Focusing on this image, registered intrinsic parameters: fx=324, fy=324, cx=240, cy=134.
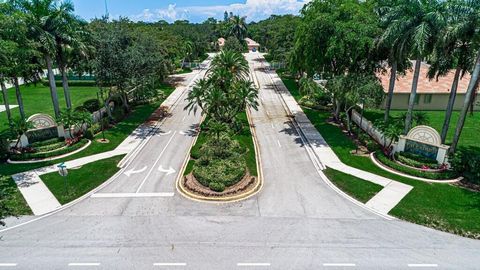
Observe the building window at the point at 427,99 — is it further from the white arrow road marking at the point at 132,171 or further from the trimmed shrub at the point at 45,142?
the trimmed shrub at the point at 45,142

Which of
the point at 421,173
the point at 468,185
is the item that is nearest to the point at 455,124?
the point at 468,185

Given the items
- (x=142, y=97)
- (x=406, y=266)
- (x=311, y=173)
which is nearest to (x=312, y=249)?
(x=406, y=266)

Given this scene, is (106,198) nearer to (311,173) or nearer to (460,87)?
(311,173)

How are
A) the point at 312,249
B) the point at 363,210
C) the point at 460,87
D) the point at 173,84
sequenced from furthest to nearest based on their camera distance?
the point at 173,84 < the point at 460,87 < the point at 363,210 < the point at 312,249

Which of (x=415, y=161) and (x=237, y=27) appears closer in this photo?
(x=415, y=161)

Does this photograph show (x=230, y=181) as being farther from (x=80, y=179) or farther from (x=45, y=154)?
(x=45, y=154)

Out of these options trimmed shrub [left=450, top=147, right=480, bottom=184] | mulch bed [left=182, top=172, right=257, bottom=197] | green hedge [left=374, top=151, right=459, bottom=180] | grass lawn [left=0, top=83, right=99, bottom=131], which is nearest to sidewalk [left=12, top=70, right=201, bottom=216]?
mulch bed [left=182, top=172, right=257, bottom=197]

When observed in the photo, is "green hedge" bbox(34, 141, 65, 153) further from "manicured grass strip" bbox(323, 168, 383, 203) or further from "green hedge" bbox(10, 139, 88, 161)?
"manicured grass strip" bbox(323, 168, 383, 203)
